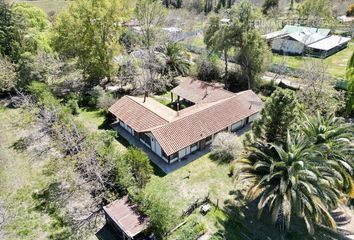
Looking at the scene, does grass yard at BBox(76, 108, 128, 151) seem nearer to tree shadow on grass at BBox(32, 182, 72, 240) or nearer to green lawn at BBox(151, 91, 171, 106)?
green lawn at BBox(151, 91, 171, 106)

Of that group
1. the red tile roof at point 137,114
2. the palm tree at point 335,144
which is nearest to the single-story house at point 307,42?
the red tile roof at point 137,114

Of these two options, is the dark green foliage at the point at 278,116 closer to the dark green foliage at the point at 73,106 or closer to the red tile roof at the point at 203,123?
the red tile roof at the point at 203,123

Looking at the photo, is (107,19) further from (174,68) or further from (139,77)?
(174,68)

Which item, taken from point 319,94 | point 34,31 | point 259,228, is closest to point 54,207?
point 259,228

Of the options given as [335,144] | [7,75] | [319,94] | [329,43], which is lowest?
[329,43]

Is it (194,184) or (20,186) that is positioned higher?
(20,186)

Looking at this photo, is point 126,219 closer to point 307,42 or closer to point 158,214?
point 158,214

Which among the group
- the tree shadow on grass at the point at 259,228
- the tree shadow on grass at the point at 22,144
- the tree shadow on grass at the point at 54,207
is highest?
the tree shadow on grass at the point at 22,144
